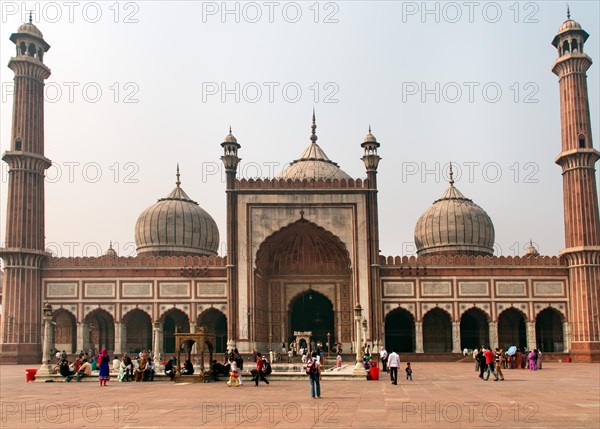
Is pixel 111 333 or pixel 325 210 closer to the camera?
pixel 325 210

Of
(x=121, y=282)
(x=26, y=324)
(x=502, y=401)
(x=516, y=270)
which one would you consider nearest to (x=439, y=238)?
(x=516, y=270)

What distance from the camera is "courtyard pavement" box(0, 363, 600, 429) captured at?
11562 mm

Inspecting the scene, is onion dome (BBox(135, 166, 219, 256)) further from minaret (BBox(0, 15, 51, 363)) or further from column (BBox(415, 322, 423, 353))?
column (BBox(415, 322, 423, 353))

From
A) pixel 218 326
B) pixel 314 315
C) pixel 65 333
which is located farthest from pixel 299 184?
pixel 65 333

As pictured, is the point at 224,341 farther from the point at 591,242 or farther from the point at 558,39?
the point at 558,39

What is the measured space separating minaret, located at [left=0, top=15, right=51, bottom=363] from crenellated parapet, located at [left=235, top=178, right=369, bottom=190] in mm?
10148

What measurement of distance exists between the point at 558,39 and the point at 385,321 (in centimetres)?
1714

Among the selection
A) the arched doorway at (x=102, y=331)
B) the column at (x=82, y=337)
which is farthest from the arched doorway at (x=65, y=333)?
the column at (x=82, y=337)

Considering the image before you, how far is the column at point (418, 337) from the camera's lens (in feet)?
123

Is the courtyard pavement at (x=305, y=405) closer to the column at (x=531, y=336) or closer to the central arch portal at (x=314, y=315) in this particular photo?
the column at (x=531, y=336)

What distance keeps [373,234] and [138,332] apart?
13.9 m

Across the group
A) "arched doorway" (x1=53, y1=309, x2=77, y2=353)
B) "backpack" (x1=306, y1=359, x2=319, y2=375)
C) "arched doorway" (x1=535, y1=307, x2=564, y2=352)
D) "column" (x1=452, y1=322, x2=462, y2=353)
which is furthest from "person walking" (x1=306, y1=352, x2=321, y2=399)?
"arched doorway" (x1=53, y1=309, x2=77, y2=353)

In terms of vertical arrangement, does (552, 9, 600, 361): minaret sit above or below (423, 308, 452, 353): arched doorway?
above

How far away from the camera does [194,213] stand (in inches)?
1826
